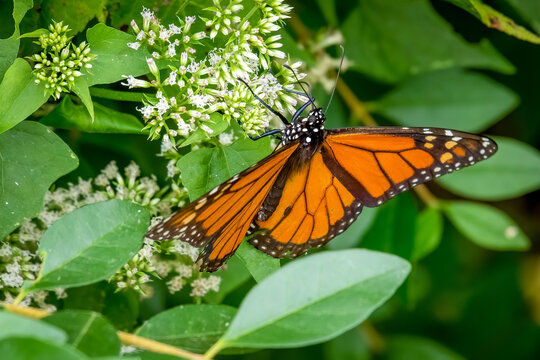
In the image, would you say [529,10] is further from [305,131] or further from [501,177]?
[305,131]

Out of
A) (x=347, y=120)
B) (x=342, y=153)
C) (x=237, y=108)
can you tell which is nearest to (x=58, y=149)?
(x=237, y=108)

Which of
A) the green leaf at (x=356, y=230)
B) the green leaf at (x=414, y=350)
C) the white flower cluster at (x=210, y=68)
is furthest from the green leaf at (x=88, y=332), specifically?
the green leaf at (x=414, y=350)

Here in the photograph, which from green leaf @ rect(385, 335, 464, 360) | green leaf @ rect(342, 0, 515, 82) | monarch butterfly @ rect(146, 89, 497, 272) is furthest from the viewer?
green leaf @ rect(385, 335, 464, 360)

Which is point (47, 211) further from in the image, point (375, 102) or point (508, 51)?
point (508, 51)

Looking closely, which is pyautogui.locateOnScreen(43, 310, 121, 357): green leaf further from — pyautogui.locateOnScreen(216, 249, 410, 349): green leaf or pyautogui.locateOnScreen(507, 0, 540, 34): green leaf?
pyautogui.locateOnScreen(507, 0, 540, 34): green leaf

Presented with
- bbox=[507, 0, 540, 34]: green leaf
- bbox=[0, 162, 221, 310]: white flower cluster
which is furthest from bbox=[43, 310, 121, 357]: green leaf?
bbox=[507, 0, 540, 34]: green leaf
